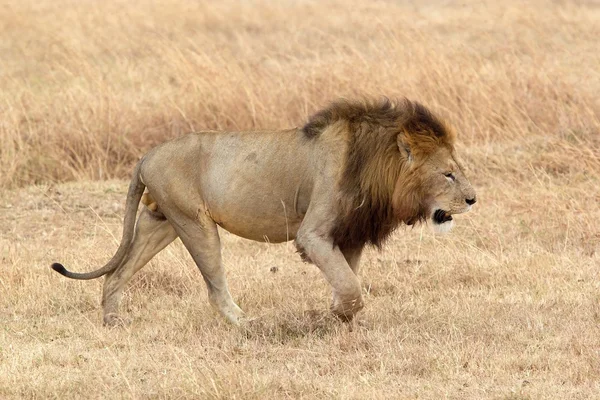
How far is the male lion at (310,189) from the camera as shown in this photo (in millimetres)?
5312

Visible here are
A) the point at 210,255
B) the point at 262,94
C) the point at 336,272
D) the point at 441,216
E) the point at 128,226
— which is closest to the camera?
the point at 336,272

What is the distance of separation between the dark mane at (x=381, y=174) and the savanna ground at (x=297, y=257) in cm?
50

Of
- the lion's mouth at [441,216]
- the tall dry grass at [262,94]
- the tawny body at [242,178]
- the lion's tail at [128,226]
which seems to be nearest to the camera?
the lion's mouth at [441,216]

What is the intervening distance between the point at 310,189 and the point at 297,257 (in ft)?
5.51

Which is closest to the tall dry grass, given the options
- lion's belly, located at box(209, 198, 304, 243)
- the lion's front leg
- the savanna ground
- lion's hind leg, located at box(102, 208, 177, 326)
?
the savanna ground

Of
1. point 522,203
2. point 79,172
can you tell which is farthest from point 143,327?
point 79,172

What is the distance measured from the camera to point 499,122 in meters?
9.88

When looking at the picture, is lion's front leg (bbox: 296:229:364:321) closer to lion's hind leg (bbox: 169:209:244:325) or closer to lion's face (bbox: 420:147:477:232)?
lion's face (bbox: 420:147:477:232)

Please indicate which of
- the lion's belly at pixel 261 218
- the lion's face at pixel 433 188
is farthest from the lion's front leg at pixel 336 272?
the lion's face at pixel 433 188

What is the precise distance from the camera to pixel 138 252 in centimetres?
593

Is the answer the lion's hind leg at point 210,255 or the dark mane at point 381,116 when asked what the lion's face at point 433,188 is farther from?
the lion's hind leg at point 210,255

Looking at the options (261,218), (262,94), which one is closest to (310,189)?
(261,218)

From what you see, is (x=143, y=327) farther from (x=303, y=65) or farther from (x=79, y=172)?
(x=303, y=65)

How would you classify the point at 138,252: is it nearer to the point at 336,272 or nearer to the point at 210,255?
the point at 210,255
